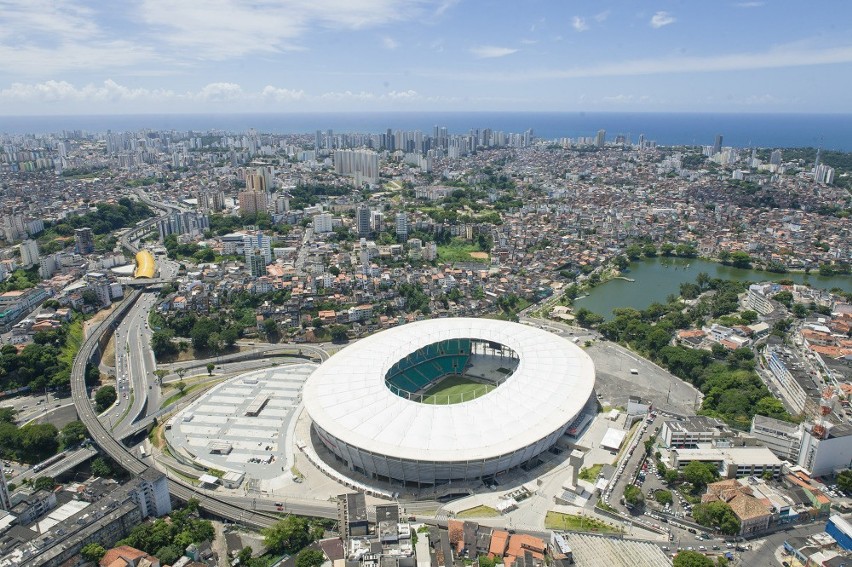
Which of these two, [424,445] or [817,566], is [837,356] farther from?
[424,445]

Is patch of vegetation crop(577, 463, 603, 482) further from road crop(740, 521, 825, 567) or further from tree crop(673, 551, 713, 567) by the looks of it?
road crop(740, 521, 825, 567)

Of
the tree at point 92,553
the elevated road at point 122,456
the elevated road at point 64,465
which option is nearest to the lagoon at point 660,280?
the elevated road at point 122,456

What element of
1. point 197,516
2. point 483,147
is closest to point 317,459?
point 197,516

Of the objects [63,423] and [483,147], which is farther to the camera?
[483,147]

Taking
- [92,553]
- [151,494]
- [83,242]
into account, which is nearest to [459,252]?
[83,242]

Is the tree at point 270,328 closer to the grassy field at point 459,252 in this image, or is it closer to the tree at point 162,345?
the tree at point 162,345

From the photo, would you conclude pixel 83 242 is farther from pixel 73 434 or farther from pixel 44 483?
pixel 44 483

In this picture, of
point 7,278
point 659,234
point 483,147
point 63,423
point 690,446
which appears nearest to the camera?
point 690,446
